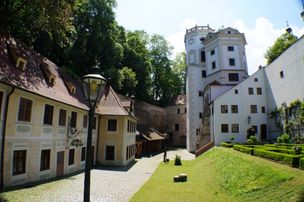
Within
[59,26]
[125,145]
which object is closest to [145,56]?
[125,145]

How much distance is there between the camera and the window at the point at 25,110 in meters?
15.3

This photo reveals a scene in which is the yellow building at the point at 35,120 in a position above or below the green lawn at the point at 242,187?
above

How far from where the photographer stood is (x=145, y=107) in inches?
2160

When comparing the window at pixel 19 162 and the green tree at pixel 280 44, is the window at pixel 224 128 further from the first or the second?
the window at pixel 19 162

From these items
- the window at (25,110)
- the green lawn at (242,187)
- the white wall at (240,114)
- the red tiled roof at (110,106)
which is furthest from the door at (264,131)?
the window at (25,110)

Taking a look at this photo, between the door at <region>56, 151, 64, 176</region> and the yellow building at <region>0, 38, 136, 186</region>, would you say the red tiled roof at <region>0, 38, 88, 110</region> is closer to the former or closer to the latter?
the yellow building at <region>0, 38, 136, 186</region>

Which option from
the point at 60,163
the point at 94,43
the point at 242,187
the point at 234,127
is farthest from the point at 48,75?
the point at 234,127

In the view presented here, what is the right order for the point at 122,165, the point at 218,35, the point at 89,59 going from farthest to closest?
1. the point at 218,35
2. the point at 89,59
3. the point at 122,165

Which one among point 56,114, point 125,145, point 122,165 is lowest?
point 122,165

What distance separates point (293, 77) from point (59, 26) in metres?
26.3

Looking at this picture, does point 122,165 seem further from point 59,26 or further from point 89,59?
point 89,59

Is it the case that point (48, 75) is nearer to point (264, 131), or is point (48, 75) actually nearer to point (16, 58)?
point (16, 58)

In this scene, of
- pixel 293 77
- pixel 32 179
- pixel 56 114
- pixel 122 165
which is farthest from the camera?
pixel 293 77

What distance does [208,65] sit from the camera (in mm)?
51844
